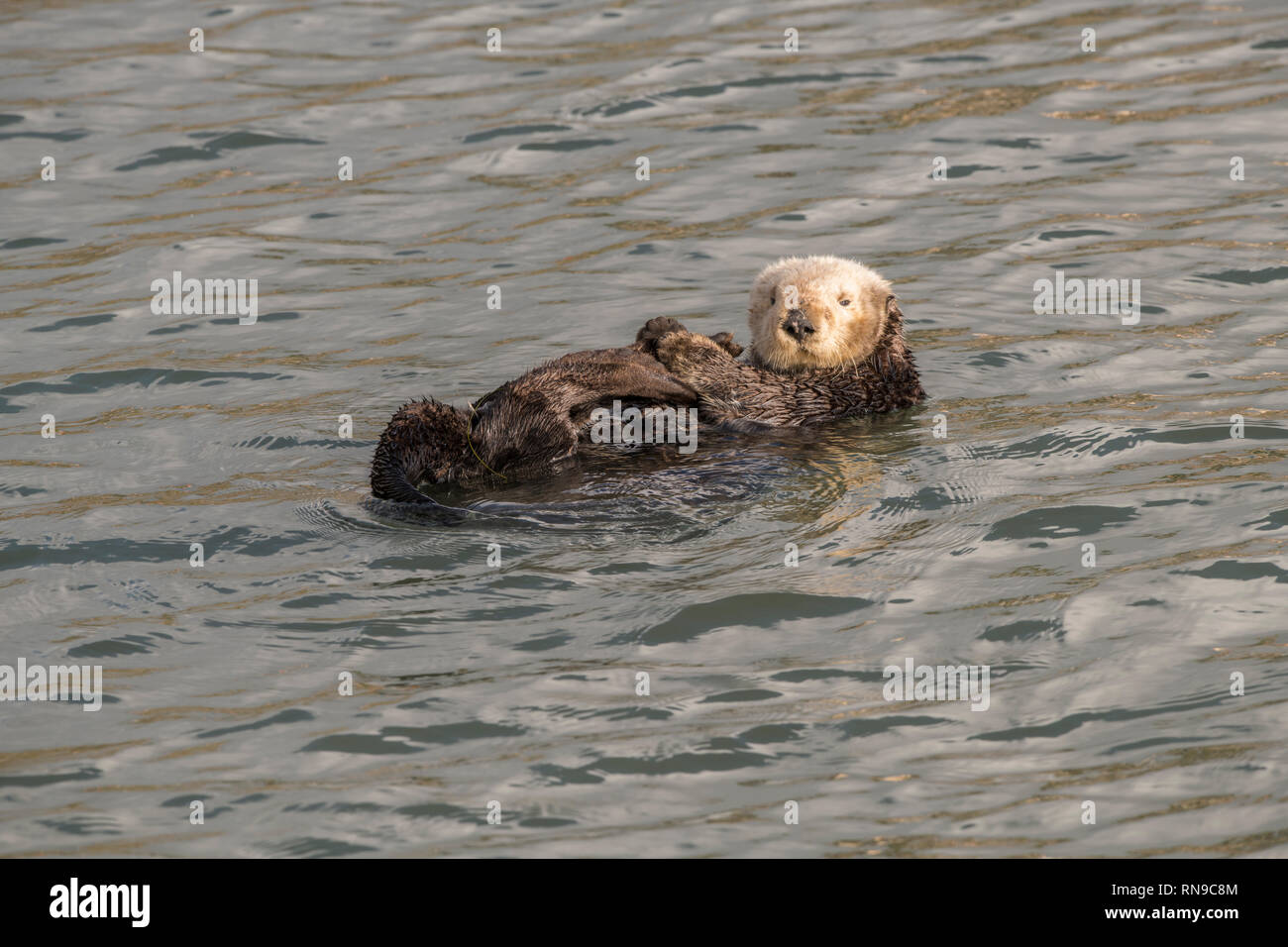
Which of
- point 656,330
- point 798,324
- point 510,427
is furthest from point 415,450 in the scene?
point 798,324

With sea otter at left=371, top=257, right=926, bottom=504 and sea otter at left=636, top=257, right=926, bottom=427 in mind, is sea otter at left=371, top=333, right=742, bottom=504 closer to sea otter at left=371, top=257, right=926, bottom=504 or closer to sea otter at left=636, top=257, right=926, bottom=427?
sea otter at left=371, top=257, right=926, bottom=504

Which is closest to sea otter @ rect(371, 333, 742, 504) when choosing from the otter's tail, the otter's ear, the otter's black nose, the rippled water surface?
the otter's tail

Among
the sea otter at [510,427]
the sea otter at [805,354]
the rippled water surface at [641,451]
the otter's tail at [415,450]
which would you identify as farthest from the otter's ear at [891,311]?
the otter's tail at [415,450]

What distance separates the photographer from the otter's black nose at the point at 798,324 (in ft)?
20.9

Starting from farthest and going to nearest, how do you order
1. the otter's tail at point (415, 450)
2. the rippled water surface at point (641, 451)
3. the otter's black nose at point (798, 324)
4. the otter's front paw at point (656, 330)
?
1. the otter's front paw at point (656, 330)
2. the otter's black nose at point (798, 324)
3. the otter's tail at point (415, 450)
4. the rippled water surface at point (641, 451)

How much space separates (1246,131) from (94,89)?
26.8 ft

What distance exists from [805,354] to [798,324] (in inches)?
12.1

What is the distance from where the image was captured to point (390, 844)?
3861 millimetres

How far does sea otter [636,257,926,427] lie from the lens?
21.1ft

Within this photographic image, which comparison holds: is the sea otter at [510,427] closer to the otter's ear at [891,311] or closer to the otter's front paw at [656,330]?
the otter's front paw at [656,330]

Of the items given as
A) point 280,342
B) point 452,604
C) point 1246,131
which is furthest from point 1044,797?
point 1246,131

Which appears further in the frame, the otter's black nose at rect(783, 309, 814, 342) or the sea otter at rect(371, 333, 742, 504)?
the otter's black nose at rect(783, 309, 814, 342)

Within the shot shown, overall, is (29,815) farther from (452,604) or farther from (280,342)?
(280,342)

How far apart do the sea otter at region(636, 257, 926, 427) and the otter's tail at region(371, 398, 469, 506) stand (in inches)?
43.1
